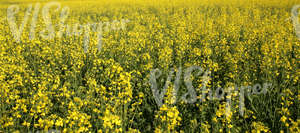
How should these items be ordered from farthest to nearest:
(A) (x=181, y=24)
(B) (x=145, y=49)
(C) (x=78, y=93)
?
(A) (x=181, y=24) < (B) (x=145, y=49) < (C) (x=78, y=93)

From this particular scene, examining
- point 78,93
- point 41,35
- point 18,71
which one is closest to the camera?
point 78,93

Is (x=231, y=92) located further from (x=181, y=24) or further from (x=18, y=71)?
(x=181, y=24)

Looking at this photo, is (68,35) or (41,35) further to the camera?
(68,35)

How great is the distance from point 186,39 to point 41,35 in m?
4.58

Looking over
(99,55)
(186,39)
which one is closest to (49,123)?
(99,55)

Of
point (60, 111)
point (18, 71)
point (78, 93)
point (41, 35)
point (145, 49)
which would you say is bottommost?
point (60, 111)

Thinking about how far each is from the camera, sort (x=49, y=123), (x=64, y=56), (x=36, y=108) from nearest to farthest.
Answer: (x=49, y=123)
(x=36, y=108)
(x=64, y=56)

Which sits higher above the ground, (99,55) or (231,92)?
(99,55)

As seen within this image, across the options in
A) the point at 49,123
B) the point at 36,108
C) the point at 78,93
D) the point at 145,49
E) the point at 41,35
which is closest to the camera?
the point at 49,123

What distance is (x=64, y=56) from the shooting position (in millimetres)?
5711

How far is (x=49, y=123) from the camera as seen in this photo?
8.34 feet

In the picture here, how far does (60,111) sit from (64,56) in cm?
239

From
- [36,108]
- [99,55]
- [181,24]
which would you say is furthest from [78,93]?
[181,24]

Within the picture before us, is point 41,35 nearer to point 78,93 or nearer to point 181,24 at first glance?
point 78,93
